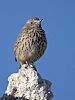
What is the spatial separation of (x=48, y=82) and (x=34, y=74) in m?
0.38

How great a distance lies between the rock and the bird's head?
12.3 feet

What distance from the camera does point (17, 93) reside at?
34.7 ft

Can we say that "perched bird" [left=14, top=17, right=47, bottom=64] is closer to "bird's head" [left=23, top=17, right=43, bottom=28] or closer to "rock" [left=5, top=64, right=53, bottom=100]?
"bird's head" [left=23, top=17, right=43, bottom=28]

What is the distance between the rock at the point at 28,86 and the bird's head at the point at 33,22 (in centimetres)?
374

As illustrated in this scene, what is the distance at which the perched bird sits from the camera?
14.0 metres

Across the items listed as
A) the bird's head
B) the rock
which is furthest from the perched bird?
the rock

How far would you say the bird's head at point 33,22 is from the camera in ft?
47.6

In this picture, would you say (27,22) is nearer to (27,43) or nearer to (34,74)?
(27,43)

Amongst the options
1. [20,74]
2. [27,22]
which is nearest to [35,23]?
[27,22]

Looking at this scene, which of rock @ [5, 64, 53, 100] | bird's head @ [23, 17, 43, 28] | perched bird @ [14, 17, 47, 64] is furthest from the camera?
bird's head @ [23, 17, 43, 28]

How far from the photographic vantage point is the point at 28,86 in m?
10.4

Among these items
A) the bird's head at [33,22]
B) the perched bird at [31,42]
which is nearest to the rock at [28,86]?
the perched bird at [31,42]

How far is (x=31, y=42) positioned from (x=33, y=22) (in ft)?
2.81

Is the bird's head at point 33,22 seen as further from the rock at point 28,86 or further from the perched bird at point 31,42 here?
the rock at point 28,86
